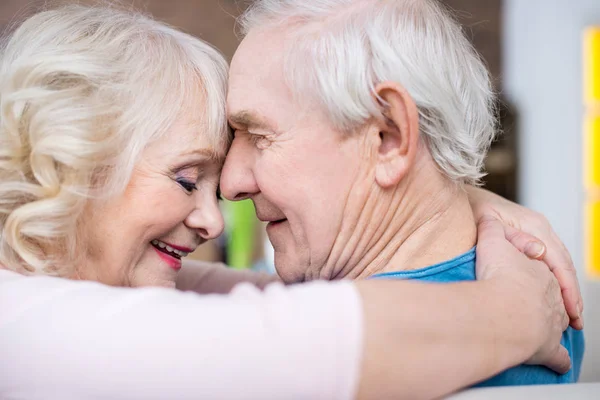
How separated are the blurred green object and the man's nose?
266cm

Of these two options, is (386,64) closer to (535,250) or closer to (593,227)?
(535,250)

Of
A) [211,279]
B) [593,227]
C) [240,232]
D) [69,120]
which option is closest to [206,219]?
[69,120]

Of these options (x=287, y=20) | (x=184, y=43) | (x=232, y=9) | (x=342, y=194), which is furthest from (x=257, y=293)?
(x=232, y=9)

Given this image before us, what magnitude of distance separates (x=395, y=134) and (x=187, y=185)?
441mm

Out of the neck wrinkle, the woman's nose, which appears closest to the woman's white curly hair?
the woman's nose

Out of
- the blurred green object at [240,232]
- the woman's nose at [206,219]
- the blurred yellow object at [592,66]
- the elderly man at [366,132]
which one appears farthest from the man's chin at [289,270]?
the blurred yellow object at [592,66]

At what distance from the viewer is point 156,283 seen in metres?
1.46

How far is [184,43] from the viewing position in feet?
4.92

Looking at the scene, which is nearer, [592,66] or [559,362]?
[559,362]

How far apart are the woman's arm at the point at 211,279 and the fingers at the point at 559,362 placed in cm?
82

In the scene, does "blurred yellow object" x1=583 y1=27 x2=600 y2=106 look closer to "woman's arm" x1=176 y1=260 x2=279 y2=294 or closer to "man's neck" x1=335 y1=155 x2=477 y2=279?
"woman's arm" x1=176 y1=260 x2=279 y2=294

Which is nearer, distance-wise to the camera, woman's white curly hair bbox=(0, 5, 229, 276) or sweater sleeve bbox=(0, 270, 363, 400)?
sweater sleeve bbox=(0, 270, 363, 400)

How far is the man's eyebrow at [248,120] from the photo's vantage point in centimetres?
135

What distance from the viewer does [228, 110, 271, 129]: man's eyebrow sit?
53.0 inches
